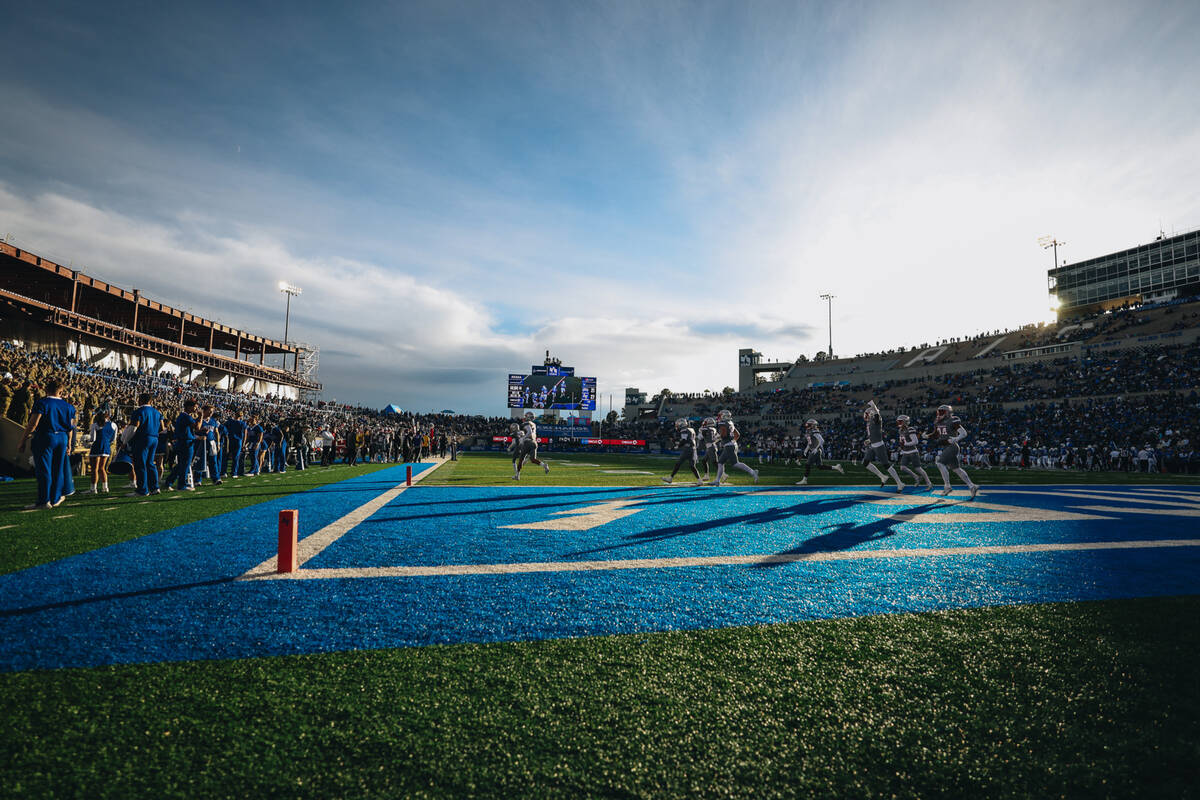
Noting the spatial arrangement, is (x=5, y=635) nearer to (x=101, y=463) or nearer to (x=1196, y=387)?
(x=101, y=463)

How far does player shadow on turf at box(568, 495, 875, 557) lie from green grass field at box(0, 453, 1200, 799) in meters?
2.75

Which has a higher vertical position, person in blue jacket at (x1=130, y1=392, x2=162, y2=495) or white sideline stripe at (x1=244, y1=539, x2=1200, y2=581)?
person in blue jacket at (x1=130, y1=392, x2=162, y2=495)

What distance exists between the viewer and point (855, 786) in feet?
5.74

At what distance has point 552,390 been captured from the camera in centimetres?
4491

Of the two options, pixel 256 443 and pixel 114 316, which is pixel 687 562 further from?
pixel 114 316

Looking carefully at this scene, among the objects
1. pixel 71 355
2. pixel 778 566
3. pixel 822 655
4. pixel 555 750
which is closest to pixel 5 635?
pixel 555 750

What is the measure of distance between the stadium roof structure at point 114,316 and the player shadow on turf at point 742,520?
140 feet

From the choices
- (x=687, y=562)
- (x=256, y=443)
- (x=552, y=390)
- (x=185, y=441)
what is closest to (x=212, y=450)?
(x=185, y=441)

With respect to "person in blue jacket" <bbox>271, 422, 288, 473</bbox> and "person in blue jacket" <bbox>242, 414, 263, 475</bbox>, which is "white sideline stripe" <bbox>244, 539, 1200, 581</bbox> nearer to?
"person in blue jacket" <bbox>242, 414, 263, 475</bbox>

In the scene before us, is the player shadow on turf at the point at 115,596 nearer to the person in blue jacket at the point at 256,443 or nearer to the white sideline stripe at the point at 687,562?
the white sideline stripe at the point at 687,562

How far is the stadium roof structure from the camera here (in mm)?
33375

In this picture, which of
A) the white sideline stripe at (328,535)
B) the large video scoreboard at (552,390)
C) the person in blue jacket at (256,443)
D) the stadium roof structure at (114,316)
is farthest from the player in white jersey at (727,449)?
the stadium roof structure at (114,316)

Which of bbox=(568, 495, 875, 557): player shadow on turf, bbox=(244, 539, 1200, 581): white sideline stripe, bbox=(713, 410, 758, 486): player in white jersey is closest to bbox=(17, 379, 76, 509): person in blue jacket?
bbox=(244, 539, 1200, 581): white sideline stripe

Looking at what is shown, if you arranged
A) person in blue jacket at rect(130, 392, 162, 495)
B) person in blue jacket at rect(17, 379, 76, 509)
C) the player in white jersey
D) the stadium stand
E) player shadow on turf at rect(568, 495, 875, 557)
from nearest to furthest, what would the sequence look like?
player shadow on turf at rect(568, 495, 875, 557)
person in blue jacket at rect(17, 379, 76, 509)
person in blue jacket at rect(130, 392, 162, 495)
the player in white jersey
the stadium stand
